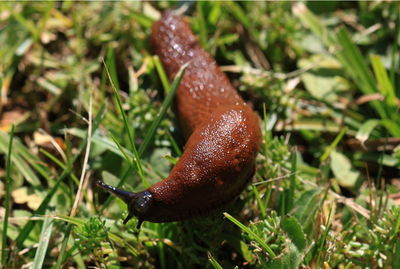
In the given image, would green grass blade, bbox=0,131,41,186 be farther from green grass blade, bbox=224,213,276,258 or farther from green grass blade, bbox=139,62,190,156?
green grass blade, bbox=224,213,276,258

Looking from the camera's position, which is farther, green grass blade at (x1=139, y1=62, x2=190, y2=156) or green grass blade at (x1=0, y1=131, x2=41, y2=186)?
green grass blade at (x1=0, y1=131, x2=41, y2=186)

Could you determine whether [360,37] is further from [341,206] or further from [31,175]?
[31,175]

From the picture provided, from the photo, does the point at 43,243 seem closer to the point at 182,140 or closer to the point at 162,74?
the point at 182,140

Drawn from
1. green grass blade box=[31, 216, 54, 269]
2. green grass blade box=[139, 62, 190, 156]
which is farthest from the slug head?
green grass blade box=[31, 216, 54, 269]

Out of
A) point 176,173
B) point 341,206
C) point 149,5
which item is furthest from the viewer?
point 149,5

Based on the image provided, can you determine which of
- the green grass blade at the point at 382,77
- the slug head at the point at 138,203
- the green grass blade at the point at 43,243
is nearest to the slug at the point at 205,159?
the slug head at the point at 138,203

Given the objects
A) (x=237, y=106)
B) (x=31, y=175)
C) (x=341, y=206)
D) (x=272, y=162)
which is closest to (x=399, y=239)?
(x=341, y=206)

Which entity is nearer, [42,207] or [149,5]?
[42,207]
